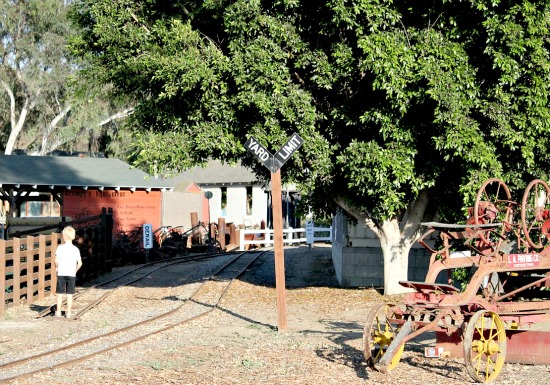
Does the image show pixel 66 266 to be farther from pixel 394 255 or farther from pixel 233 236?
pixel 233 236

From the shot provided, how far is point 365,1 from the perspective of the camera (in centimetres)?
1394

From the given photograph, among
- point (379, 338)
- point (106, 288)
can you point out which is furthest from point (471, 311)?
point (106, 288)

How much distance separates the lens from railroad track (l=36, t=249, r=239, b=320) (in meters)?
14.8

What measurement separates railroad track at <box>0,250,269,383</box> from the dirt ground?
6.9 inches

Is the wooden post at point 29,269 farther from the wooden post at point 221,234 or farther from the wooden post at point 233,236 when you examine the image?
the wooden post at point 233,236

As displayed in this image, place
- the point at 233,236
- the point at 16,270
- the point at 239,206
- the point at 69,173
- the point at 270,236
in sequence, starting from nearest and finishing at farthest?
the point at 16,270, the point at 69,173, the point at 270,236, the point at 233,236, the point at 239,206

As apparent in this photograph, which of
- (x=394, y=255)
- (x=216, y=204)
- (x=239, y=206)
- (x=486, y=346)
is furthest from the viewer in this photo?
(x=216, y=204)

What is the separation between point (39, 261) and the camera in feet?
55.0

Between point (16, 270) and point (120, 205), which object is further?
point (120, 205)

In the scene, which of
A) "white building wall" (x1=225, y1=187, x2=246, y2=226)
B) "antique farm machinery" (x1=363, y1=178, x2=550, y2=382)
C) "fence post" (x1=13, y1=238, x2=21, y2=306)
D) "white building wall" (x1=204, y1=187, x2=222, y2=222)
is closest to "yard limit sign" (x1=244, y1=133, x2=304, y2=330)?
"antique farm machinery" (x1=363, y1=178, x2=550, y2=382)

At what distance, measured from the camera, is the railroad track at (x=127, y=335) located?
375 inches

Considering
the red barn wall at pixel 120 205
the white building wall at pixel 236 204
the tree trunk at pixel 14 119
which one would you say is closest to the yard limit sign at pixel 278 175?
the red barn wall at pixel 120 205

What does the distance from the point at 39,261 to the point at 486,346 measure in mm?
10932

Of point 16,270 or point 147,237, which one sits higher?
point 147,237
